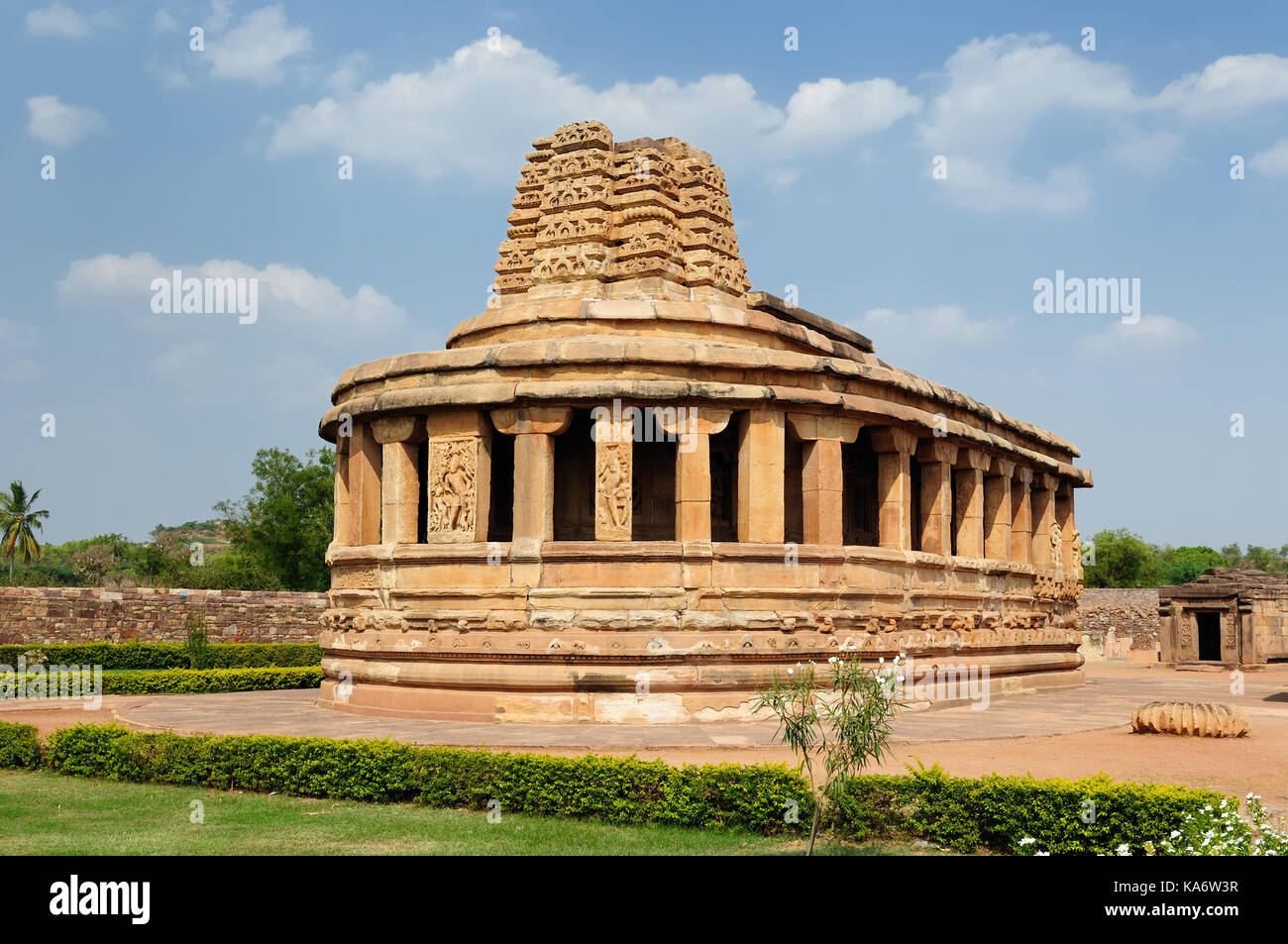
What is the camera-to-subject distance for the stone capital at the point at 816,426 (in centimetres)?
1553

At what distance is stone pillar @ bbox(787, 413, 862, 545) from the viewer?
50.9 feet

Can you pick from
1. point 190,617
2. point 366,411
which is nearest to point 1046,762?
point 366,411

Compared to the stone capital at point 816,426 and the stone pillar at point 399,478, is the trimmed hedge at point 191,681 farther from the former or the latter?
the stone capital at point 816,426

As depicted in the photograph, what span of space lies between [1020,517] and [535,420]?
11.4m

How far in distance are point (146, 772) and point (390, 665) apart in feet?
15.2

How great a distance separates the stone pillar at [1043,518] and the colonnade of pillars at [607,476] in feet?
19.7

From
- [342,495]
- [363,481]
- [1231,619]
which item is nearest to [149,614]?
[342,495]

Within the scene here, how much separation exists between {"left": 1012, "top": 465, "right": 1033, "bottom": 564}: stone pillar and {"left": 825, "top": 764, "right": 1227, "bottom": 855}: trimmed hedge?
47.6ft

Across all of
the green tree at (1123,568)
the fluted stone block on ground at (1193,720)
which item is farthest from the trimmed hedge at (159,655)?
the green tree at (1123,568)

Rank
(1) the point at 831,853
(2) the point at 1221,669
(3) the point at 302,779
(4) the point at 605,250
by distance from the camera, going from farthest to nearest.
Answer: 1. (2) the point at 1221,669
2. (4) the point at 605,250
3. (3) the point at 302,779
4. (1) the point at 831,853

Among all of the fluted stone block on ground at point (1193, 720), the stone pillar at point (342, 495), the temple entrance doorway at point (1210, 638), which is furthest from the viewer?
the temple entrance doorway at point (1210, 638)

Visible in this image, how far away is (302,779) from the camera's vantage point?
388 inches

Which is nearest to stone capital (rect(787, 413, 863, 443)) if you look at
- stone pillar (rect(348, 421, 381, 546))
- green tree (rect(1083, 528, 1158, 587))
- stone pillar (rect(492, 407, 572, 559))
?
stone pillar (rect(492, 407, 572, 559))
